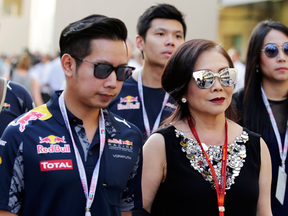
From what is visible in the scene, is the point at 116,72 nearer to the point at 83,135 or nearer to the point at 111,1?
the point at 83,135

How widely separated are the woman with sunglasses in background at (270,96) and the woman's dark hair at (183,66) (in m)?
0.99

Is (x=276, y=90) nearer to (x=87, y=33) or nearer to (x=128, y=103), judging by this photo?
(x=128, y=103)

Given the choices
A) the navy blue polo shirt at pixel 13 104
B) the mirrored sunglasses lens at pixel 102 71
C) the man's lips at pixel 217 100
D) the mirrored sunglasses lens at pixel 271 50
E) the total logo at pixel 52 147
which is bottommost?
the navy blue polo shirt at pixel 13 104

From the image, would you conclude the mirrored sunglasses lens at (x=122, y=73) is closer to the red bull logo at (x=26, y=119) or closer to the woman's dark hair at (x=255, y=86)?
the red bull logo at (x=26, y=119)

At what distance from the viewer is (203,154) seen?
267cm

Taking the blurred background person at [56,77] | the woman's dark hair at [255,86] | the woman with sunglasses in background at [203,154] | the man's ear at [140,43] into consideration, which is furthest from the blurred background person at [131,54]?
the woman with sunglasses in background at [203,154]

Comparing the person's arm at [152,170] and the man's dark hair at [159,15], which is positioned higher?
the man's dark hair at [159,15]

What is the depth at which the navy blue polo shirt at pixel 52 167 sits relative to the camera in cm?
209

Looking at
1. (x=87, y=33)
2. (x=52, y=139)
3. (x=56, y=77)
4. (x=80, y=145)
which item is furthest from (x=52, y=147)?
(x=56, y=77)

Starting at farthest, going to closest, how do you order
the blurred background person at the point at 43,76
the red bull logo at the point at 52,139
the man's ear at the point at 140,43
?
1. the blurred background person at the point at 43,76
2. the man's ear at the point at 140,43
3. the red bull logo at the point at 52,139

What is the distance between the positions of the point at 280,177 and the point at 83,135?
1908 mm

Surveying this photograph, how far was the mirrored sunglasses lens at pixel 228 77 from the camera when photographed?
8.85 ft

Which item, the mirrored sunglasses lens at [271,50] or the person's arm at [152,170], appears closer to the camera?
the person's arm at [152,170]

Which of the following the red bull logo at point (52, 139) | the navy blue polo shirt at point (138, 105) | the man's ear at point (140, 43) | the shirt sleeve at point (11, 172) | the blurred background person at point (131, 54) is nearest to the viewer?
the shirt sleeve at point (11, 172)
